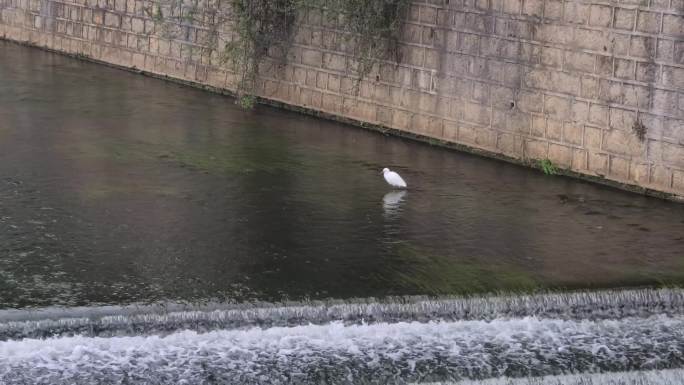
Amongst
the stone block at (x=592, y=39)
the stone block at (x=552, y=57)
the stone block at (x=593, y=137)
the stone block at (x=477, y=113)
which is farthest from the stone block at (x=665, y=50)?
the stone block at (x=477, y=113)

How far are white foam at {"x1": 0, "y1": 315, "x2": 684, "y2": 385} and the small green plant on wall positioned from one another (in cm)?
370

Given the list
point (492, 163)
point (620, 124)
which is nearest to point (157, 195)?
point (492, 163)

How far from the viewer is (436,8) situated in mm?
11750

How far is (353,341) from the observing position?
707cm

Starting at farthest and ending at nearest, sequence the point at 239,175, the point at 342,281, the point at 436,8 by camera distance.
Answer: the point at 436,8 → the point at 239,175 → the point at 342,281

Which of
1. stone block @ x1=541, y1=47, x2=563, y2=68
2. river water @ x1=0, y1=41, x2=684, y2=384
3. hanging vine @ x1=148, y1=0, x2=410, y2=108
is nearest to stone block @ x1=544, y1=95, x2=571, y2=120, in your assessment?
stone block @ x1=541, y1=47, x2=563, y2=68

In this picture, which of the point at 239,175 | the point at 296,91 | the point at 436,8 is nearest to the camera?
the point at 239,175

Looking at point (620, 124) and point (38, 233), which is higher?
point (620, 124)

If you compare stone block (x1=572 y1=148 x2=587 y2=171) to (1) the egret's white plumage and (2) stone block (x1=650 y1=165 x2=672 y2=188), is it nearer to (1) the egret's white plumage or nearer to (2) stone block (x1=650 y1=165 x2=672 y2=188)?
(2) stone block (x1=650 y1=165 x2=672 y2=188)

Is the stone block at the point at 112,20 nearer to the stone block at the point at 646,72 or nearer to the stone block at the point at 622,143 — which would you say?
the stone block at the point at 622,143

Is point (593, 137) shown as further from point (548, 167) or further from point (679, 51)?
point (679, 51)

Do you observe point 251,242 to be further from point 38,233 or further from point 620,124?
point 620,124

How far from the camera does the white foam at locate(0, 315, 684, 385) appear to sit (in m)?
6.66

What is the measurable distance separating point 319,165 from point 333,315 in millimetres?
4026
